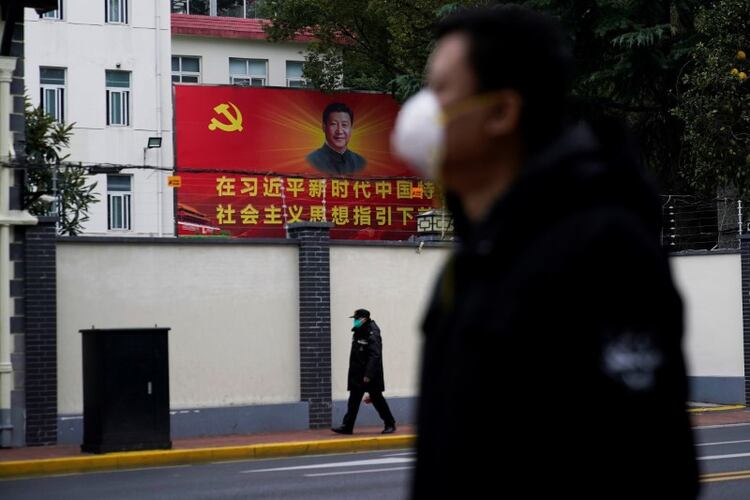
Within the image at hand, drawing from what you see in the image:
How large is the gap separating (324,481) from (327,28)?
88.7 feet

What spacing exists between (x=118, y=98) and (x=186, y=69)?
6.50 metres

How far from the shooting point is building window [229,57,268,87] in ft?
164

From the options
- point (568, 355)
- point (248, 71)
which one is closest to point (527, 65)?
point (568, 355)

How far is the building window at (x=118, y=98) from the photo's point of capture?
43.5 metres

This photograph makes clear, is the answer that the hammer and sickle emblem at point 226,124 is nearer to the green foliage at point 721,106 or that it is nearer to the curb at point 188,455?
the green foliage at point 721,106

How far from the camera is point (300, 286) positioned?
21.6 meters

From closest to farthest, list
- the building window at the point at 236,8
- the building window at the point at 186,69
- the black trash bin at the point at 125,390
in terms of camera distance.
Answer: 1. the black trash bin at the point at 125,390
2. the building window at the point at 186,69
3. the building window at the point at 236,8

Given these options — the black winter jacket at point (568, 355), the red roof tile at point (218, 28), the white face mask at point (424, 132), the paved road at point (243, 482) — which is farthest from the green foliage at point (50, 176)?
the red roof tile at point (218, 28)

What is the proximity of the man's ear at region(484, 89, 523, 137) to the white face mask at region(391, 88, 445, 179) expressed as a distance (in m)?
0.10

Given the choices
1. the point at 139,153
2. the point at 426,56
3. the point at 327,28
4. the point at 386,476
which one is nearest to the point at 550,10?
the point at 426,56

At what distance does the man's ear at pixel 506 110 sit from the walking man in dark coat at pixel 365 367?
17561 mm

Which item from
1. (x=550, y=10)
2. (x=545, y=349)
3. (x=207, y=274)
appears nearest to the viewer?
(x=545, y=349)

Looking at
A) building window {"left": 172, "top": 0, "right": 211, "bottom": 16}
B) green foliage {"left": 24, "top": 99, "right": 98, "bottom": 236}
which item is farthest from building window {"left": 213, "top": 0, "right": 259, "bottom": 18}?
green foliage {"left": 24, "top": 99, "right": 98, "bottom": 236}

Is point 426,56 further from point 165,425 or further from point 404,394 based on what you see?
point 165,425
